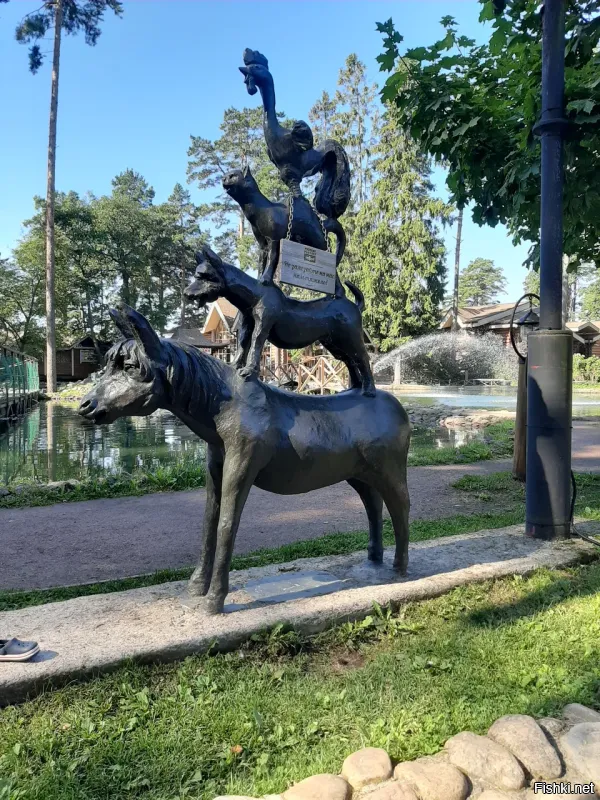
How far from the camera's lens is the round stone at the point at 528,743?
229 centimetres

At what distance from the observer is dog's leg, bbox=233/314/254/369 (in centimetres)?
364

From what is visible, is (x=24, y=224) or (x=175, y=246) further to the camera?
(x=175, y=246)

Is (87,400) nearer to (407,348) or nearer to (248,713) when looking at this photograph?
(248,713)

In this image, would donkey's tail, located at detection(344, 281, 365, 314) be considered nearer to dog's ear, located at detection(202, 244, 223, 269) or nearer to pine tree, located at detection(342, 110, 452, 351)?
dog's ear, located at detection(202, 244, 223, 269)

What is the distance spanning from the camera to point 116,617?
3400mm

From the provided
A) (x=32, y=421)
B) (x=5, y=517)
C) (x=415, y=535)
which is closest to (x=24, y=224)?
(x=32, y=421)

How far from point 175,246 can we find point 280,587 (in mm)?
43899

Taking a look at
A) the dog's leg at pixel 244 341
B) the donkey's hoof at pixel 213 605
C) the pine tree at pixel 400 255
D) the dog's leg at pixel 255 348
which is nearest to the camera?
the donkey's hoof at pixel 213 605

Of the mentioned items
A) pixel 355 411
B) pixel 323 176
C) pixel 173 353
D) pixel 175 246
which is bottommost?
pixel 355 411

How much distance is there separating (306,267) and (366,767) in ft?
9.00

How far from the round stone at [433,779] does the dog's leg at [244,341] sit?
89.1 inches

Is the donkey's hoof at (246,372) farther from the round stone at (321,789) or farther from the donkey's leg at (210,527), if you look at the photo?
the round stone at (321,789)

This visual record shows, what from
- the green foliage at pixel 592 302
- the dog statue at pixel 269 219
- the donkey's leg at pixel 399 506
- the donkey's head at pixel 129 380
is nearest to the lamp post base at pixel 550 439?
the donkey's leg at pixel 399 506

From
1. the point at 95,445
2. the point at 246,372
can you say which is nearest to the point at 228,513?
the point at 246,372
